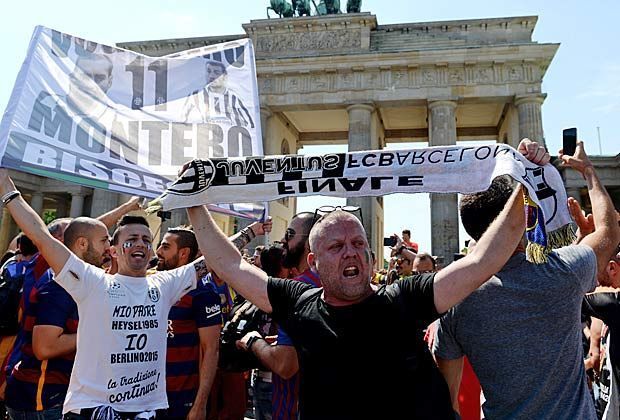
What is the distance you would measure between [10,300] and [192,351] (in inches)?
61.5

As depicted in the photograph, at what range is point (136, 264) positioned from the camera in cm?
308

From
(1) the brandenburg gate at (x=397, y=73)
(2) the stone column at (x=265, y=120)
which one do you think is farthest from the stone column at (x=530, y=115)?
(2) the stone column at (x=265, y=120)

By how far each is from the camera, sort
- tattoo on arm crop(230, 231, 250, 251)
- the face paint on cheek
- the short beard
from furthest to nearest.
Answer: the short beard < tattoo on arm crop(230, 231, 250, 251) < the face paint on cheek

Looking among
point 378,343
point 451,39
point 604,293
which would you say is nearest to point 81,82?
point 378,343

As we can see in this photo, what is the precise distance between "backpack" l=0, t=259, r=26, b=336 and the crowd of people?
24mm

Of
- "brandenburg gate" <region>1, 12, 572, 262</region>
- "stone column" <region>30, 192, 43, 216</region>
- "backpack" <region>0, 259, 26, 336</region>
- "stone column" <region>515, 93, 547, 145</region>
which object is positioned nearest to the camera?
"backpack" <region>0, 259, 26, 336</region>

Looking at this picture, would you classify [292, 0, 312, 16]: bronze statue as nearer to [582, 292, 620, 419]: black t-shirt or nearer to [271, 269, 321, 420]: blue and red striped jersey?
[582, 292, 620, 419]: black t-shirt

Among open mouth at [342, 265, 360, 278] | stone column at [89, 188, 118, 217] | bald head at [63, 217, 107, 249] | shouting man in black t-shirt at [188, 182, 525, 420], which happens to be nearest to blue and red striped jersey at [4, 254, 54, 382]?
bald head at [63, 217, 107, 249]

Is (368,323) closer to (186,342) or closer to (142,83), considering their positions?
(186,342)

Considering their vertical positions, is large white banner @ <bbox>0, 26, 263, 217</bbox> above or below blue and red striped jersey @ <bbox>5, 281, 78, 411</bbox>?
above

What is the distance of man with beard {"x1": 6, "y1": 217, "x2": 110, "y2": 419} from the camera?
2938mm

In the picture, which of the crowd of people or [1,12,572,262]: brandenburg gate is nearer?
the crowd of people

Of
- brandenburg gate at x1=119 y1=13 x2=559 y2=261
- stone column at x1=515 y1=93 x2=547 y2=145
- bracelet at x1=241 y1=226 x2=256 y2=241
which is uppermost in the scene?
brandenburg gate at x1=119 y1=13 x2=559 y2=261

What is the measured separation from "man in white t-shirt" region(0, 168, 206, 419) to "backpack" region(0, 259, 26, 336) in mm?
1110
